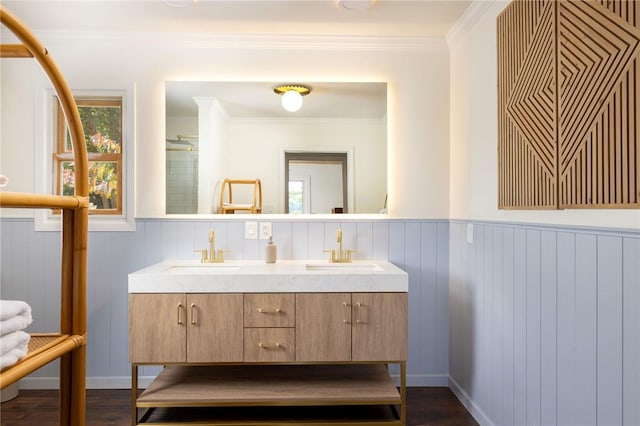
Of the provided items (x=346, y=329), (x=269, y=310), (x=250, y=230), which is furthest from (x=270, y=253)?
(x=346, y=329)

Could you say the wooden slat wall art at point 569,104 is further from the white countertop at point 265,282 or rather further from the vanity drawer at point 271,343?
the vanity drawer at point 271,343

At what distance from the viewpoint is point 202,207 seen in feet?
8.40

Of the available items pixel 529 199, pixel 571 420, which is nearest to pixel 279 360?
pixel 571 420

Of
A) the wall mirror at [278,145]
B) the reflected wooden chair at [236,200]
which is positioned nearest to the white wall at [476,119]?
the wall mirror at [278,145]

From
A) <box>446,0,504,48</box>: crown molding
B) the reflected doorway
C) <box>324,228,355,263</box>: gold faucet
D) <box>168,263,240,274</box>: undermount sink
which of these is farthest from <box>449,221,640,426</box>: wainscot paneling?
<box>168,263,240,274</box>: undermount sink

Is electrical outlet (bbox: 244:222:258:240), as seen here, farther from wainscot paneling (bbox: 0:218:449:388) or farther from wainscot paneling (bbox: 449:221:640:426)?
wainscot paneling (bbox: 449:221:640:426)

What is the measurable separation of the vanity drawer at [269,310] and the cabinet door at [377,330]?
33 centimetres

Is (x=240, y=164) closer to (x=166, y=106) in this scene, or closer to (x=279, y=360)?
(x=166, y=106)

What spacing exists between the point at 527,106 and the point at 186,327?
6.22 ft

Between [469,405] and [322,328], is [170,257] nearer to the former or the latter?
[322,328]

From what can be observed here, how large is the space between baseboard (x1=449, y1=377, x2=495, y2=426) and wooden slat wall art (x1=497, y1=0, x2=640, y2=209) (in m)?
1.13

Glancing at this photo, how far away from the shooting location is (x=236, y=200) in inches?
102

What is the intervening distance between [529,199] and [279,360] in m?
1.40

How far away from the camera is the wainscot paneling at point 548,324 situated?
1202 mm
